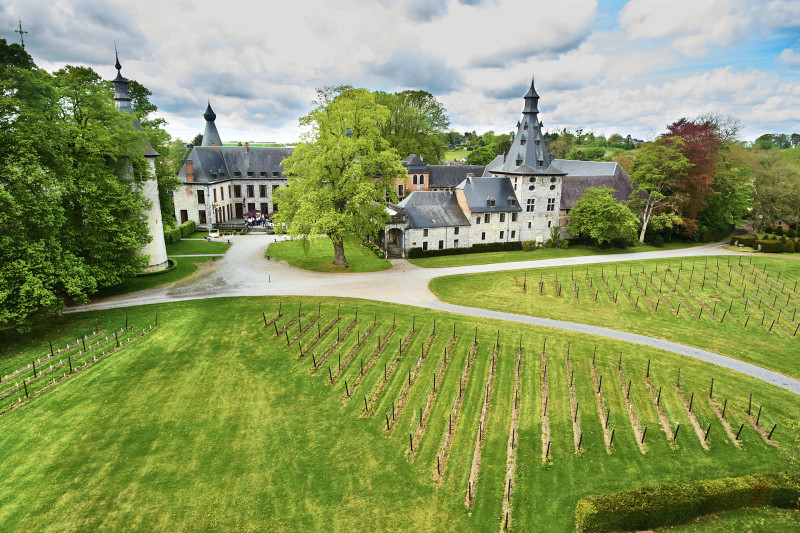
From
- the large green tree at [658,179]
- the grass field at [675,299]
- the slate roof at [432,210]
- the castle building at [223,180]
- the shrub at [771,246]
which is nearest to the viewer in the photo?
the grass field at [675,299]

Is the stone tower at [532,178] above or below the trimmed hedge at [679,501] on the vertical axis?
above

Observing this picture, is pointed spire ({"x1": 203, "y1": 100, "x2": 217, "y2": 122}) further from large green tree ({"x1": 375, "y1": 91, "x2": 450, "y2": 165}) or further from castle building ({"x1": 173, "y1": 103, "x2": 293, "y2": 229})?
large green tree ({"x1": 375, "y1": 91, "x2": 450, "y2": 165})

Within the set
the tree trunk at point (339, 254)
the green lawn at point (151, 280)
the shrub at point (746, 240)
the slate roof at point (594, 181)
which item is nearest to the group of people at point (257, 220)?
the green lawn at point (151, 280)

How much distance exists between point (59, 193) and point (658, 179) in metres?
61.4

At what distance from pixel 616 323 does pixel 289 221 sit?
2756 centimetres

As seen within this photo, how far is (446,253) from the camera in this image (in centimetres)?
4909

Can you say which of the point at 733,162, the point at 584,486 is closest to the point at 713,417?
the point at 584,486

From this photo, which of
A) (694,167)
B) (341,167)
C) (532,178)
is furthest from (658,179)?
(341,167)

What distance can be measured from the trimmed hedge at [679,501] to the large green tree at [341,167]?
28.1 metres

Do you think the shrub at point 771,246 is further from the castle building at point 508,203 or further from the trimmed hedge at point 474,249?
the trimmed hedge at point 474,249

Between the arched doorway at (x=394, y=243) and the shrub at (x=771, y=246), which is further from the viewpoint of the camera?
the shrub at (x=771, y=246)

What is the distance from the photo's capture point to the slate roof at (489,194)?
50691 mm

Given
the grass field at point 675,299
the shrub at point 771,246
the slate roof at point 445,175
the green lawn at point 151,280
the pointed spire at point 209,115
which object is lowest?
the grass field at point 675,299

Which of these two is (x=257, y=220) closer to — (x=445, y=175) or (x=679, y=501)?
(x=445, y=175)
